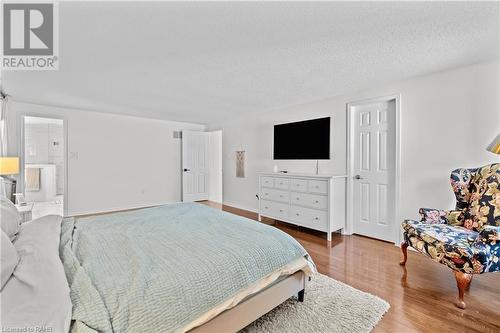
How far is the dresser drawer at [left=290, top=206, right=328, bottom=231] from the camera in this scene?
3.43 m

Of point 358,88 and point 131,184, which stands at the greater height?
point 358,88

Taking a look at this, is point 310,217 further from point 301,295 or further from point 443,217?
point 301,295

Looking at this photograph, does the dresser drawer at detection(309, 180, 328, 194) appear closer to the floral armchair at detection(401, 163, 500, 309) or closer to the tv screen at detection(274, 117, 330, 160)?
the tv screen at detection(274, 117, 330, 160)

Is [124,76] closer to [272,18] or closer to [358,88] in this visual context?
[272,18]

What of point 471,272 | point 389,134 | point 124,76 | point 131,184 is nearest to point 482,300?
point 471,272

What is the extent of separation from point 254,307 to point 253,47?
217cm

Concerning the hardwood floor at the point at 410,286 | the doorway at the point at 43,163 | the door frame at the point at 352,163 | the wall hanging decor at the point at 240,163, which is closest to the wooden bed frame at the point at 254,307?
the hardwood floor at the point at 410,286

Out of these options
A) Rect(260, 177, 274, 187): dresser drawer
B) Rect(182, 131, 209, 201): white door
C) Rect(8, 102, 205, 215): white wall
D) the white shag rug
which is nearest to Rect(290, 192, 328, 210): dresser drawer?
Rect(260, 177, 274, 187): dresser drawer

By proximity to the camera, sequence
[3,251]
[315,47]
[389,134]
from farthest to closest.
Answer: [389,134] < [315,47] < [3,251]

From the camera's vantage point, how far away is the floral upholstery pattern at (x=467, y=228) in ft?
5.91

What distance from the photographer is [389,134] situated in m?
3.29

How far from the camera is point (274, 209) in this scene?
4164 mm

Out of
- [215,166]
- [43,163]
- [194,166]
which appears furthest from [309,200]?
[43,163]

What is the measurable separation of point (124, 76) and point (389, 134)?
3703 millimetres
